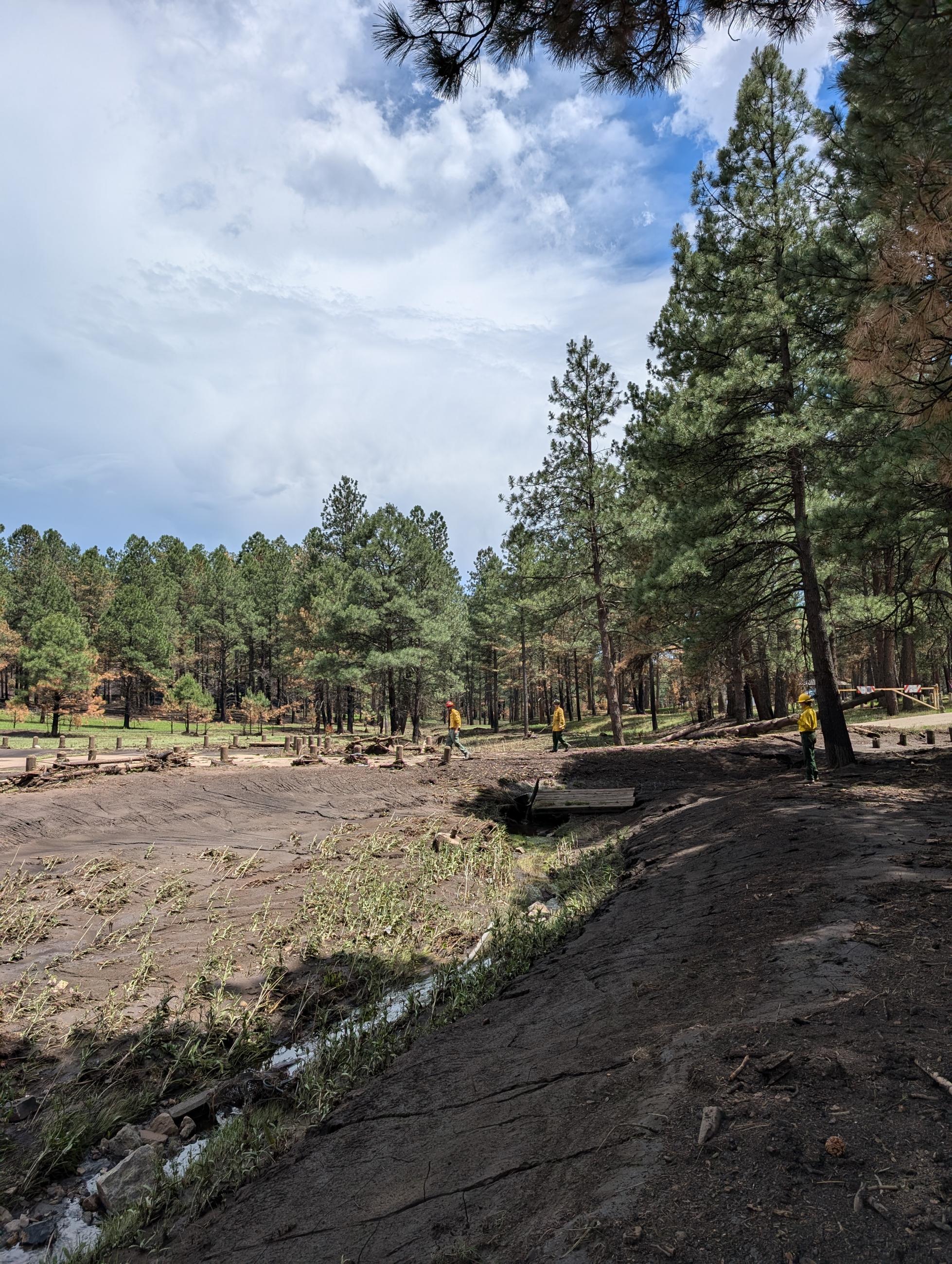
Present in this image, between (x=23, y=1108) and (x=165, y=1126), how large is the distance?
1.33 m

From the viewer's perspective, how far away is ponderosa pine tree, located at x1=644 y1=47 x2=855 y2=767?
1363cm

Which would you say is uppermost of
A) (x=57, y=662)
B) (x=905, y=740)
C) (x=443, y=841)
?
(x=57, y=662)

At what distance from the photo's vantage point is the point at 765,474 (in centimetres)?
1595

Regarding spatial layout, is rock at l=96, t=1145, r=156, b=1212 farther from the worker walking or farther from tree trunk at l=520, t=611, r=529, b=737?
tree trunk at l=520, t=611, r=529, b=737

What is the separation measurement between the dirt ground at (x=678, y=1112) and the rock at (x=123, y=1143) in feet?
5.39

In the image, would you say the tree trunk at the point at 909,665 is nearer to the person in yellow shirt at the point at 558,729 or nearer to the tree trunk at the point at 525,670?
the person in yellow shirt at the point at 558,729

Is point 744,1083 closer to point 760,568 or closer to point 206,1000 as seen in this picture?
point 206,1000

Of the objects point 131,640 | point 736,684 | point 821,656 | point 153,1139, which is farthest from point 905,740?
point 131,640

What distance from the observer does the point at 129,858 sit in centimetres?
1204

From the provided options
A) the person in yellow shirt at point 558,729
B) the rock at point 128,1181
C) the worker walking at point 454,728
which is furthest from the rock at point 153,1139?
the person in yellow shirt at point 558,729

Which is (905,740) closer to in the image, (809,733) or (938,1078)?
(809,733)

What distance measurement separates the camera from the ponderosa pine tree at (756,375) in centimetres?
1363

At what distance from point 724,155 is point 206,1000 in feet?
60.4

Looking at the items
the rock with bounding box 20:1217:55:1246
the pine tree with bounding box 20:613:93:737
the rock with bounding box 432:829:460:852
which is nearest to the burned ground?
the rock with bounding box 20:1217:55:1246
